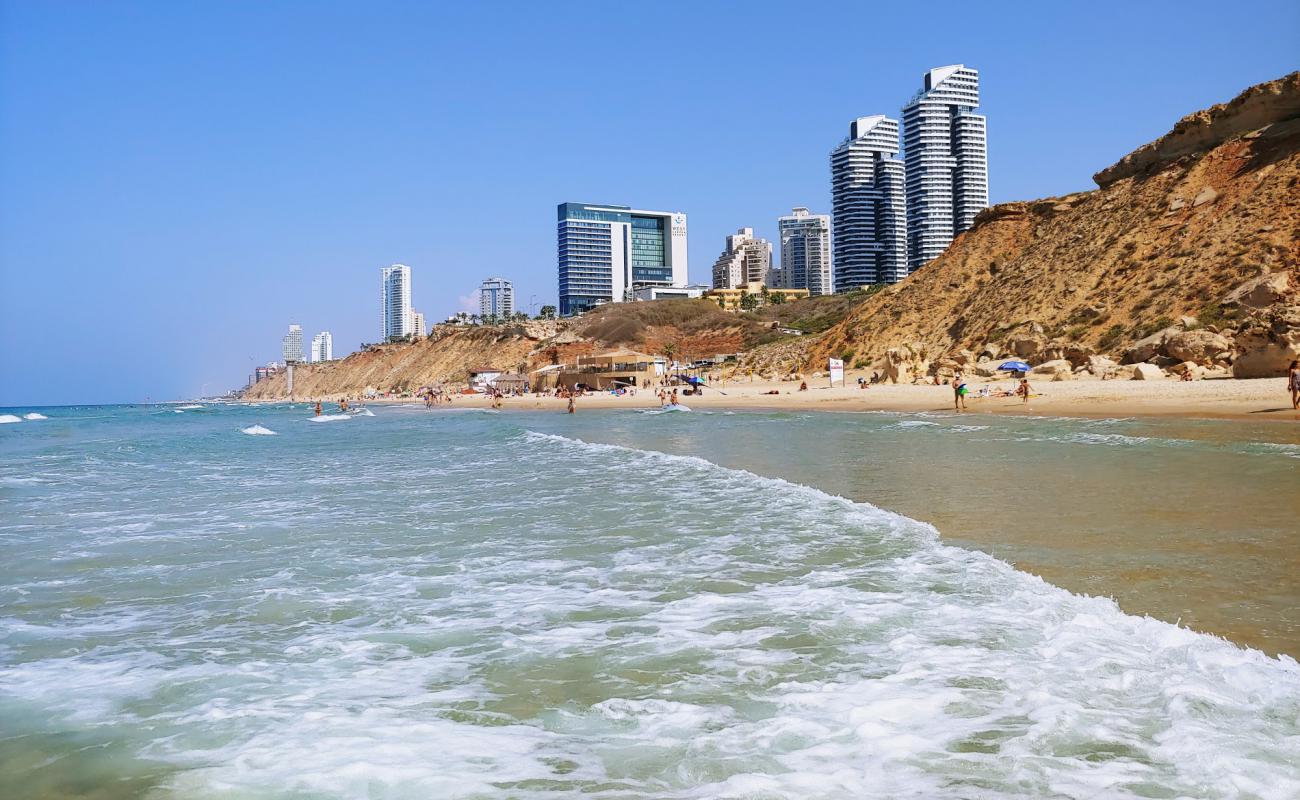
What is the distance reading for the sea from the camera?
3.29 metres

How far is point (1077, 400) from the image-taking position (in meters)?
28.3

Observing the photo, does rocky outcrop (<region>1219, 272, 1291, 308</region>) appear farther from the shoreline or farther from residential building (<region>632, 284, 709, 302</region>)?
residential building (<region>632, 284, 709, 302</region>)

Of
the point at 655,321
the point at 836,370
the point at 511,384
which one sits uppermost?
the point at 655,321

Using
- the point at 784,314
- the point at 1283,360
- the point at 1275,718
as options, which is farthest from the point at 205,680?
the point at 784,314

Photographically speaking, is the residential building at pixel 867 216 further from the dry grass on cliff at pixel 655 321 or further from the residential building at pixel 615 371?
the residential building at pixel 615 371

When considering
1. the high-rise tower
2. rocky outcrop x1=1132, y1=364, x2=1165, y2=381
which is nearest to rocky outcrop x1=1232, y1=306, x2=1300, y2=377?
rocky outcrop x1=1132, y1=364, x2=1165, y2=381

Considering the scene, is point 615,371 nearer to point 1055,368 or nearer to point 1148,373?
point 1055,368

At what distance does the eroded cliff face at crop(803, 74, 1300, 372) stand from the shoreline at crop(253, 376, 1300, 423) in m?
3.97

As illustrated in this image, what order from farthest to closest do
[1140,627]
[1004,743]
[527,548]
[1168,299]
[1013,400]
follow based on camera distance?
[1168,299]
[1013,400]
[527,548]
[1140,627]
[1004,743]

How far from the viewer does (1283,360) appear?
82.7 ft

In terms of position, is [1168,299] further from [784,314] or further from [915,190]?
[915,190]

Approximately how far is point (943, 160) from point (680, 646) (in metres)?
159

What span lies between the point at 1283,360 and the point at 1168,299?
13.8 metres

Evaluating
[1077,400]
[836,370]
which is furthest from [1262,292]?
[836,370]
